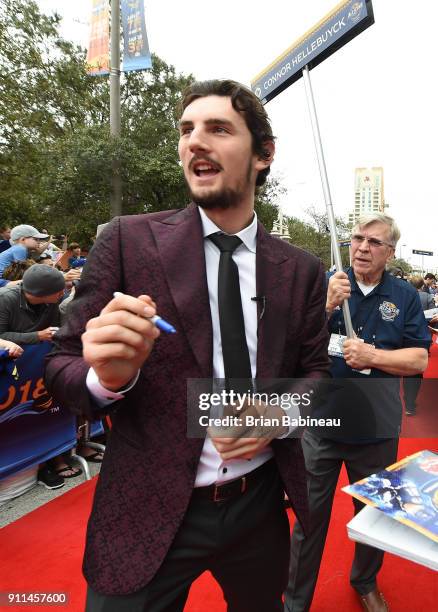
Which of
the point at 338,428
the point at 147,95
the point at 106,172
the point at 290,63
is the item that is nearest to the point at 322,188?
the point at 290,63

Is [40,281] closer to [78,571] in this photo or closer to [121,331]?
[78,571]

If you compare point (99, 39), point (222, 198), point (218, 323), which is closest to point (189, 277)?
point (218, 323)

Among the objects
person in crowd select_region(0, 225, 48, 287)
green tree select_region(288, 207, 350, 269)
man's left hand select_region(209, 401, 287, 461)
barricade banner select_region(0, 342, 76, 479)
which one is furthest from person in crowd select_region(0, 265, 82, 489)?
green tree select_region(288, 207, 350, 269)

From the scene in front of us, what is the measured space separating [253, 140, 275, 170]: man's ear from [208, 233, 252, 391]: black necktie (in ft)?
1.40

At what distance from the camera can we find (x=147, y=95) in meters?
16.8

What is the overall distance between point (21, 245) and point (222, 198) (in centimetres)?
433

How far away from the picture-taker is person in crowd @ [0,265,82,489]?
3346 mm

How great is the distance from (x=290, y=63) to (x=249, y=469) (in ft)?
Result: 5.72

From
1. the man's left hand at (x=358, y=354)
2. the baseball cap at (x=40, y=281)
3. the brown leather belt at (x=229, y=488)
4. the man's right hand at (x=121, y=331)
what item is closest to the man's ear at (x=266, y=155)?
the man's right hand at (x=121, y=331)

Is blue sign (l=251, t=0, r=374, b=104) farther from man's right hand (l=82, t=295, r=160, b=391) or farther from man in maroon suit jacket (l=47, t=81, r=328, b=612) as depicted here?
man's right hand (l=82, t=295, r=160, b=391)

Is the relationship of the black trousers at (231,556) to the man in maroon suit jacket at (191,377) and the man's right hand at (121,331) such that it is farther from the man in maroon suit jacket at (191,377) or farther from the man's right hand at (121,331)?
the man's right hand at (121,331)

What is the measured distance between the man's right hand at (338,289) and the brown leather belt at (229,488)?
99cm

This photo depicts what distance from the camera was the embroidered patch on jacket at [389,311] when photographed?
85.4 inches

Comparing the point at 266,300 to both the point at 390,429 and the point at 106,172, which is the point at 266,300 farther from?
the point at 106,172
